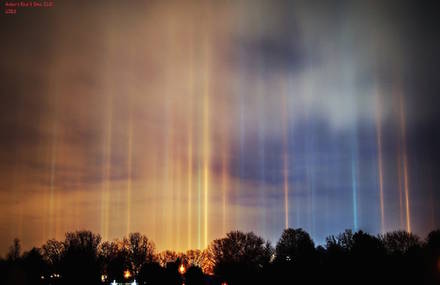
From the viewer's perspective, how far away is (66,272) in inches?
4382

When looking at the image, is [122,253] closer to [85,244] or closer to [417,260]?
[85,244]

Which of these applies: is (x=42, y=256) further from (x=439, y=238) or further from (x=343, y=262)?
(x=439, y=238)

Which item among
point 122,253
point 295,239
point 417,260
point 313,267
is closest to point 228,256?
point 295,239

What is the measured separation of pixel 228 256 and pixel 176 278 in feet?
161

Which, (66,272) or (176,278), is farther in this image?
(66,272)

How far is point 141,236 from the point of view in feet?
466

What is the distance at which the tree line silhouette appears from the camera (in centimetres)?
6706

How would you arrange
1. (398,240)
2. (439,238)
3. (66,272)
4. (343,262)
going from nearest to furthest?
(343,262)
(439,238)
(66,272)
(398,240)

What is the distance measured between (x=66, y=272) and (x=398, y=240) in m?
85.3

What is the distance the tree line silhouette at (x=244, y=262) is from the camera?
220 ft

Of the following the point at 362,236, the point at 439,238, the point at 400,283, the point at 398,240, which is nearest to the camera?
the point at 400,283

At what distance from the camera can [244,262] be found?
128625mm

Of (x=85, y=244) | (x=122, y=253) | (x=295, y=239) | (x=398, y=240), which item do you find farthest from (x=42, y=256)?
(x=398, y=240)

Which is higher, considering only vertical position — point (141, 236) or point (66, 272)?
point (141, 236)
